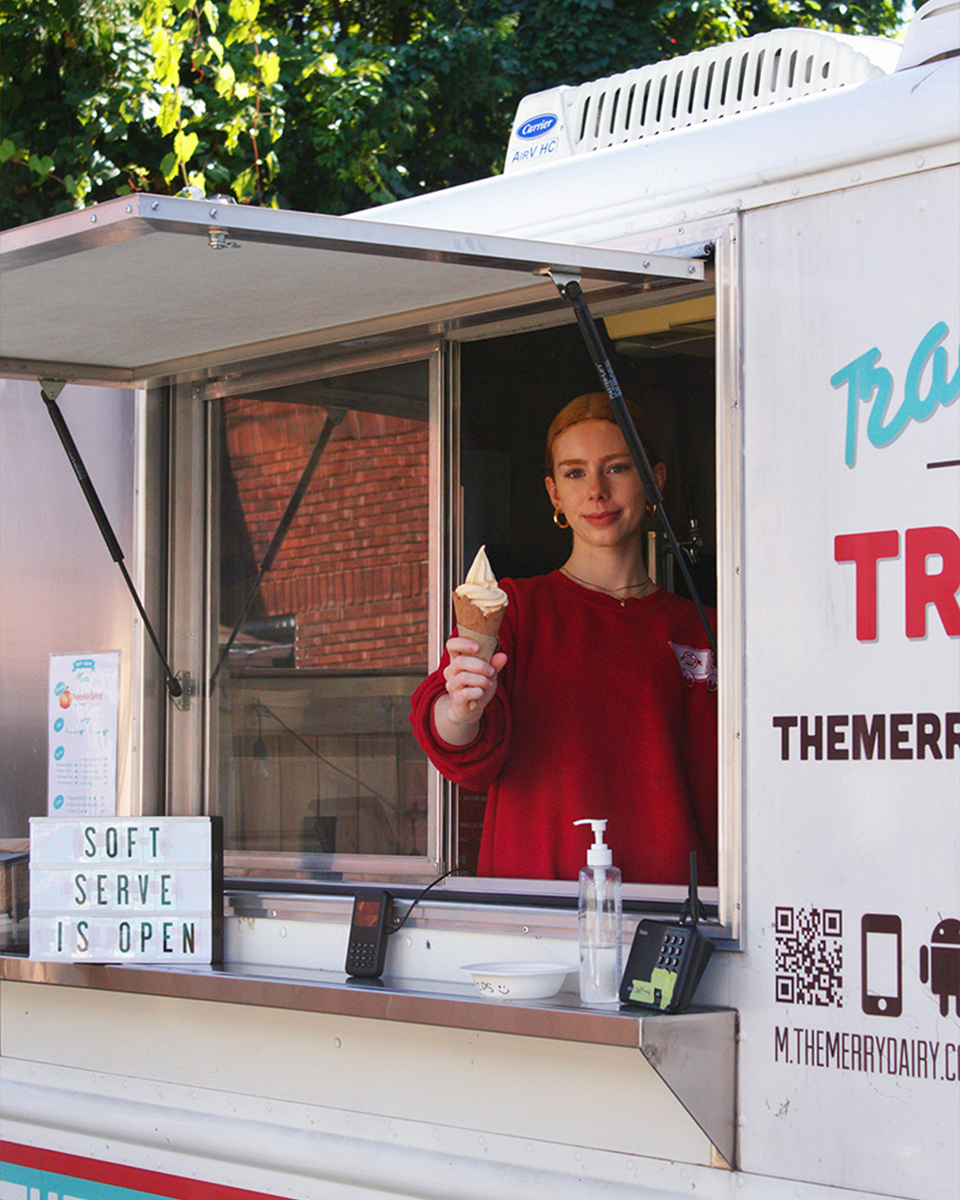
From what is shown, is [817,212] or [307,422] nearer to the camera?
[817,212]

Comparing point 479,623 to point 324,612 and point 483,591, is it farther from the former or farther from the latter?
point 324,612

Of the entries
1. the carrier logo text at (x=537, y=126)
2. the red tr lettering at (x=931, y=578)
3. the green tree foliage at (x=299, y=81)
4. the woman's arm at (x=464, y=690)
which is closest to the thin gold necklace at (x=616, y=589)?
the woman's arm at (x=464, y=690)

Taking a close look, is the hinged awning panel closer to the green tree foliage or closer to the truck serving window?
the truck serving window

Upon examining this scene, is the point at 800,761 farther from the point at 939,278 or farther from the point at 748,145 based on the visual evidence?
the point at 748,145

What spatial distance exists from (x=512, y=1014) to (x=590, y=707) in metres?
0.86

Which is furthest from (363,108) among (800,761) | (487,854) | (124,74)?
(800,761)

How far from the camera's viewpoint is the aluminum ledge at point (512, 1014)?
2.43 m

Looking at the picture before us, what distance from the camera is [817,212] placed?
2.62m

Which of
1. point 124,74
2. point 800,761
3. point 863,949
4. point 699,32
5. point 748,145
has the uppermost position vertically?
point 699,32

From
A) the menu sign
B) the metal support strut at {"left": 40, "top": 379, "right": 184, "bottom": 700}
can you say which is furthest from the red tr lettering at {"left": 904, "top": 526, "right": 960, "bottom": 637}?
the metal support strut at {"left": 40, "top": 379, "right": 184, "bottom": 700}

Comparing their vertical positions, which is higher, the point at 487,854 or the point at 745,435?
the point at 745,435

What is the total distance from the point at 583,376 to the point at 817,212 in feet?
5.27

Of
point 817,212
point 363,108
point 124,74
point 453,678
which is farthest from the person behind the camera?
point 363,108

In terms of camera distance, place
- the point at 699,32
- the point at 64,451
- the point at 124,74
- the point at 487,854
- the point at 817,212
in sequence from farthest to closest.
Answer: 1. the point at 699,32
2. the point at 124,74
3. the point at 64,451
4. the point at 487,854
5. the point at 817,212
